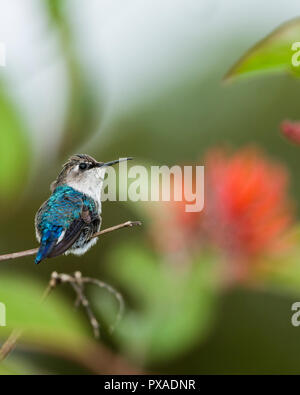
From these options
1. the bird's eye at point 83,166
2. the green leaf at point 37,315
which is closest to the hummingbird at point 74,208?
the bird's eye at point 83,166

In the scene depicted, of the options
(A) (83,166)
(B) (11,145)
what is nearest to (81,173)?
(A) (83,166)

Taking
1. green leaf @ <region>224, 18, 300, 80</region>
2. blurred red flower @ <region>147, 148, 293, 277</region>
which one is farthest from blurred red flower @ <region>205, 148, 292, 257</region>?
green leaf @ <region>224, 18, 300, 80</region>

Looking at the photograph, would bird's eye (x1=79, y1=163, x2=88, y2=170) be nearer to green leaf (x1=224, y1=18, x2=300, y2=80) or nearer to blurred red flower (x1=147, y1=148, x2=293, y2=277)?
blurred red flower (x1=147, y1=148, x2=293, y2=277)

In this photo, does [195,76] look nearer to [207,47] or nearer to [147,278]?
[207,47]

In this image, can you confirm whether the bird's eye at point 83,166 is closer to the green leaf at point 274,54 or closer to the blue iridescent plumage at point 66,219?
the blue iridescent plumage at point 66,219

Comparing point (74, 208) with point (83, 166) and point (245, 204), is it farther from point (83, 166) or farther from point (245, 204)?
point (245, 204)

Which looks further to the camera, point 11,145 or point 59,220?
point 59,220
